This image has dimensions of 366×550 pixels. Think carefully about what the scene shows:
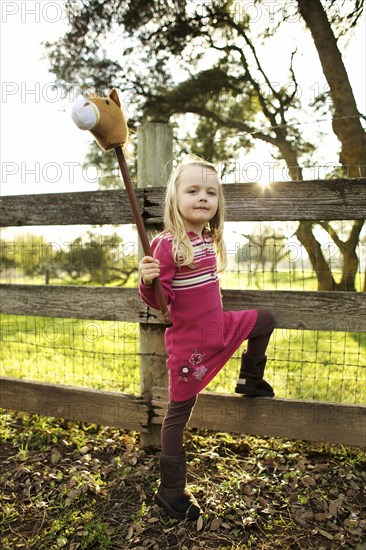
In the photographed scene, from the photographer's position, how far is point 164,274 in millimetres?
2523

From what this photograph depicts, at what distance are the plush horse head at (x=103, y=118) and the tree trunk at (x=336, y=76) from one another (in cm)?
383

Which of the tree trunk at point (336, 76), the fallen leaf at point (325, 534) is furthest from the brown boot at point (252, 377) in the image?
the tree trunk at point (336, 76)

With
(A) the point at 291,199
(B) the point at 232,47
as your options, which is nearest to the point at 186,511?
(A) the point at 291,199

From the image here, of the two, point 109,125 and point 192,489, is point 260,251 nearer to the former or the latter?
point 192,489

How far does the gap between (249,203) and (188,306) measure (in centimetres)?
82

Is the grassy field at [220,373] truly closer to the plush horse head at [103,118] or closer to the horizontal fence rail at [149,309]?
the horizontal fence rail at [149,309]

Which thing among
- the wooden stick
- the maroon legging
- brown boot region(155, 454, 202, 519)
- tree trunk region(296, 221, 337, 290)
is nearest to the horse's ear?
the wooden stick

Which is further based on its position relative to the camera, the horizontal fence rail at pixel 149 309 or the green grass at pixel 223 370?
the green grass at pixel 223 370

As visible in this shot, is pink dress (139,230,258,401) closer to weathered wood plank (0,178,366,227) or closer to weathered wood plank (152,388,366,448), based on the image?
weathered wood plank (0,178,366,227)

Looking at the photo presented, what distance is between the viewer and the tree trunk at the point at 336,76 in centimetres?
552

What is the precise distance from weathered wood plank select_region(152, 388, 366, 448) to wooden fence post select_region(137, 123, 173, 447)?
0.10 m

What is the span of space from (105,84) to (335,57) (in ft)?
15.5

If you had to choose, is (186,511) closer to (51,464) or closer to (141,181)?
(51,464)

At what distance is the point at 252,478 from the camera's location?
9.87 feet
